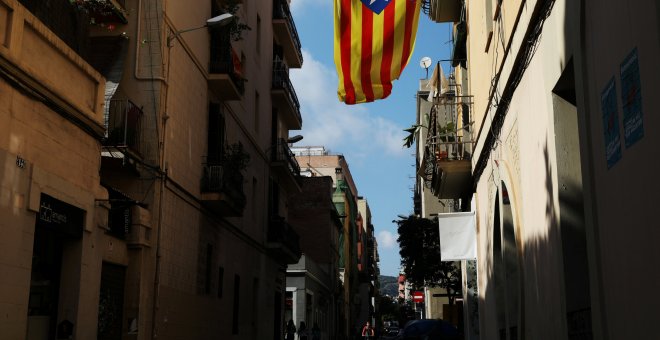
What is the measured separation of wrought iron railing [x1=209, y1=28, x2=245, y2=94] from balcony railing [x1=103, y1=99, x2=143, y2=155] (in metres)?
5.18

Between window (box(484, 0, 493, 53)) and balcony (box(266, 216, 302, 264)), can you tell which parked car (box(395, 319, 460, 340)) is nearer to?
window (box(484, 0, 493, 53))

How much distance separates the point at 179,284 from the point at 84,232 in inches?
253

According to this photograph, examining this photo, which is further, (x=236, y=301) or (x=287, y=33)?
(x=287, y=33)

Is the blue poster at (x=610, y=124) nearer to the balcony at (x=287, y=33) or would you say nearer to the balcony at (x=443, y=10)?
the balcony at (x=443, y=10)

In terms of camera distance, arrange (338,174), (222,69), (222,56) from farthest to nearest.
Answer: (338,174), (222,56), (222,69)

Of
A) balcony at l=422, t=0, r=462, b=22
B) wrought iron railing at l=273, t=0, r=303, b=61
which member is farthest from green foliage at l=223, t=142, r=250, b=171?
wrought iron railing at l=273, t=0, r=303, b=61

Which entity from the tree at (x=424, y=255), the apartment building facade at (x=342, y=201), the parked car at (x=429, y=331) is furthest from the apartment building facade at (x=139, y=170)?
the apartment building facade at (x=342, y=201)

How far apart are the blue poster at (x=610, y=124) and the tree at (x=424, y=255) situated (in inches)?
1000

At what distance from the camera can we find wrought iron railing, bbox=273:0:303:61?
107 feet

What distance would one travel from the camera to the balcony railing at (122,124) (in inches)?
642

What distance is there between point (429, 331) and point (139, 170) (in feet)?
24.5

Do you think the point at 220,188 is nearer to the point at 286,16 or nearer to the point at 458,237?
the point at 458,237

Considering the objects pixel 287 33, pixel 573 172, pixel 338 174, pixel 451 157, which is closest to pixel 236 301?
pixel 451 157

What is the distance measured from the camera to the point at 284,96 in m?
32.0
